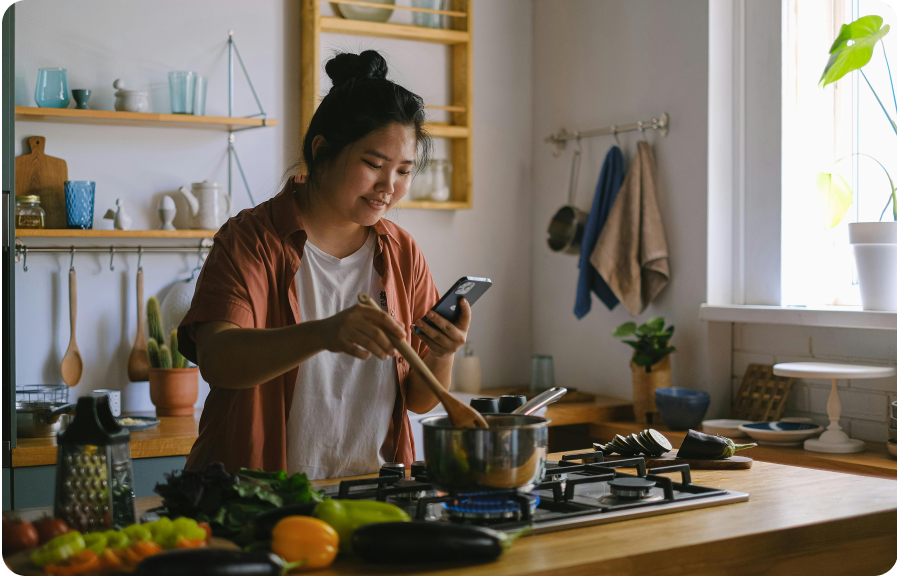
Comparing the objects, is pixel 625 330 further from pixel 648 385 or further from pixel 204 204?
pixel 204 204

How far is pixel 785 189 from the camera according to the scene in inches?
112

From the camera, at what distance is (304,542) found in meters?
0.97

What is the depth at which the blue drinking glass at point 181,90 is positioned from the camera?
2977 mm

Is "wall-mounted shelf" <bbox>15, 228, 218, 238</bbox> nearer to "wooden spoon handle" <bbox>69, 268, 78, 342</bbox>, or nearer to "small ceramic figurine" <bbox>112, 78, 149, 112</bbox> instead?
"wooden spoon handle" <bbox>69, 268, 78, 342</bbox>

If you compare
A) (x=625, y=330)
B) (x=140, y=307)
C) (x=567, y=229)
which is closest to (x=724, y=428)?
(x=625, y=330)

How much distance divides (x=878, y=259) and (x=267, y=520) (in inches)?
78.3

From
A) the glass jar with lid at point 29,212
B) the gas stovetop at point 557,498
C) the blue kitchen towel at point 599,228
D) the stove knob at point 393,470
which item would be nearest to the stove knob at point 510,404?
the gas stovetop at point 557,498

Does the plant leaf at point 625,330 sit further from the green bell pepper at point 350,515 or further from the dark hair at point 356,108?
the green bell pepper at point 350,515

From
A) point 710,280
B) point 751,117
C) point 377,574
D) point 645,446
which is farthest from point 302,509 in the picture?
point 751,117

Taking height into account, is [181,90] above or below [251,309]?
above

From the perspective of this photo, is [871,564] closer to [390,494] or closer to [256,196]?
[390,494]

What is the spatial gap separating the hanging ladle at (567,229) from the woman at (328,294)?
166 centimetres

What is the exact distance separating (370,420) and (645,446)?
0.53 m

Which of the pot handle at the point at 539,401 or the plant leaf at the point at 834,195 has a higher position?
the plant leaf at the point at 834,195
